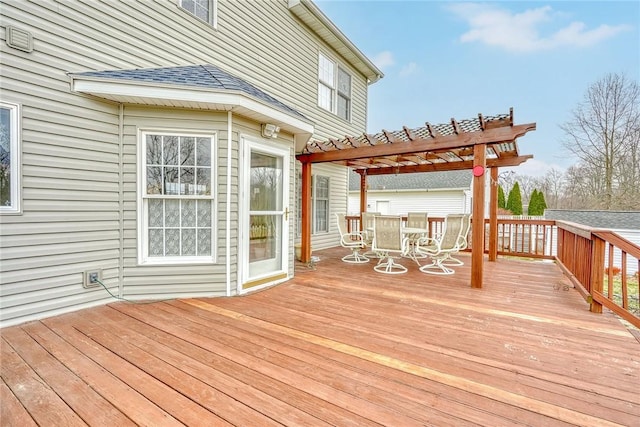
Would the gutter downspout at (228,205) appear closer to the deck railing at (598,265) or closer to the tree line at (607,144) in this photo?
the deck railing at (598,265)

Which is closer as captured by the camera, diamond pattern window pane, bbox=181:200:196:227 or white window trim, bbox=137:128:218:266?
white window trim, bbox=137:128:218:266

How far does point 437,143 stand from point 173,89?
150 inches

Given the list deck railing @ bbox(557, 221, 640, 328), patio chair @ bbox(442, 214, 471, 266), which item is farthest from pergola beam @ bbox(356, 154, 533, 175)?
deck railing @ bbox(557, 221, 640, 328)

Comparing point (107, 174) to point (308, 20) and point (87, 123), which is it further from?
point (308, 20)

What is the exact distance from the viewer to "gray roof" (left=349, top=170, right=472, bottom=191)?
16078 mm

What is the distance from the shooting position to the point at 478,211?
15.0 ft

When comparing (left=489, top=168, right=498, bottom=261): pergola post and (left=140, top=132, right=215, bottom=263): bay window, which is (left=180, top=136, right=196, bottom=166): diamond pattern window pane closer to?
(left=140, top=132, right=215, bottom=263): bay window

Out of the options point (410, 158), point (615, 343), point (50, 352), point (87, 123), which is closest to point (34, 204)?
point (87, 123)

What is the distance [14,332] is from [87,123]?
2.24 m

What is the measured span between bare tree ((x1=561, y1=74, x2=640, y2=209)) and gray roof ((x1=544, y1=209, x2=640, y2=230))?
2.68m

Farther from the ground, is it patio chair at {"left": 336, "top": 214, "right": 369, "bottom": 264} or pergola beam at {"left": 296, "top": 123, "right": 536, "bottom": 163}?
pergola beam at {"left": 296, "top": 123, "right": 536, "bottom": 163}

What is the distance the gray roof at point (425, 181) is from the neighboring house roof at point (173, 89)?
42.1 ft

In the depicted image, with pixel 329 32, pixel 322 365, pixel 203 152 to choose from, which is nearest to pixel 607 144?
pixel 329 32

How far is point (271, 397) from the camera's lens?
1.88 m
